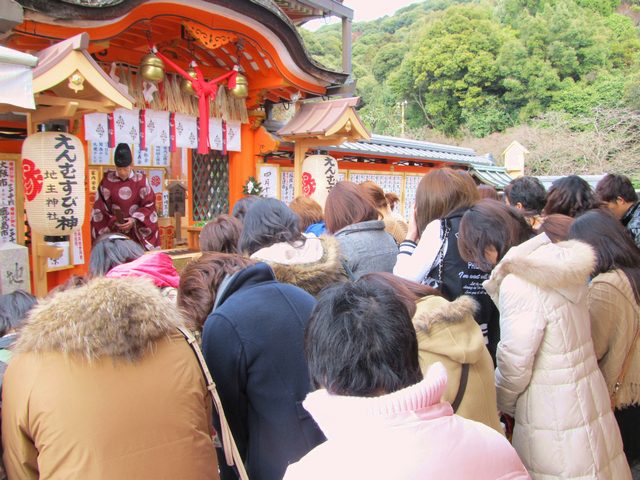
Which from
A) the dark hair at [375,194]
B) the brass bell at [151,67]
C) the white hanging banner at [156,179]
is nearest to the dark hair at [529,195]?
the dark hair at [375,194]

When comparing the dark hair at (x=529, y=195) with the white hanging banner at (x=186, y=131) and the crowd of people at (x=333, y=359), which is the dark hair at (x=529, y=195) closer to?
the crowd of people at (x=333, y=359)

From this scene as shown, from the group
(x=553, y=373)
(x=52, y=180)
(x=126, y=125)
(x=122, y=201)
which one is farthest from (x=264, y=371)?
(x=126, y=125)

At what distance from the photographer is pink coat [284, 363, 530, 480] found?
3.65 feet

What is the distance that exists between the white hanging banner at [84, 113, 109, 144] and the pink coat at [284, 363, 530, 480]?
6.64 m

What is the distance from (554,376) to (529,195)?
3.12m

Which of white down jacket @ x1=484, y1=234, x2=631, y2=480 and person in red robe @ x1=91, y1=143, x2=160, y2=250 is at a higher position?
person in red robe @ x1=91, y1=143, x2=160, y2=250

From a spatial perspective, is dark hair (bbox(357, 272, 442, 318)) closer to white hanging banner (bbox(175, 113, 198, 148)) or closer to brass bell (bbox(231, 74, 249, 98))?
white hanging banner (bbox(175, 113, 198, 148))

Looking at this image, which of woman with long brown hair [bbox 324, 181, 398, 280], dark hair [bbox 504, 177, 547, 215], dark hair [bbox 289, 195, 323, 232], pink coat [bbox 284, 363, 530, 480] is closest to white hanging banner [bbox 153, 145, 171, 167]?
dark hair [bbox 289, 195, 323, 232]

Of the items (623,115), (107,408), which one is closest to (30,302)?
(107,408)

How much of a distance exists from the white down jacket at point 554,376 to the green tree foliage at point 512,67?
92.9ft

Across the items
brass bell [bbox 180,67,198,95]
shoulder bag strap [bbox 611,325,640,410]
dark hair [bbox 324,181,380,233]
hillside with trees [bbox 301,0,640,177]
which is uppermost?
hillside with trees [bbox 301,0,640,177]

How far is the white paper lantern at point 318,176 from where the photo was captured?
29.5 feet

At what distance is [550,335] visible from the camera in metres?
2.27

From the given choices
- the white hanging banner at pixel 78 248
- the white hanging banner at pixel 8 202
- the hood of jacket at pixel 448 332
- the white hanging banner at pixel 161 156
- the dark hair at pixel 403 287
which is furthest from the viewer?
the white hanging banner at pixel 161 156
